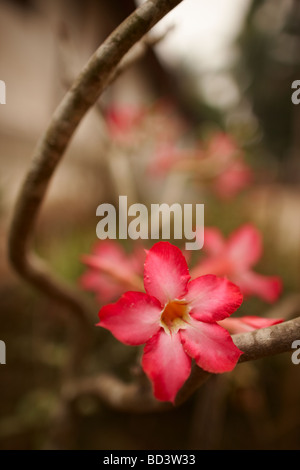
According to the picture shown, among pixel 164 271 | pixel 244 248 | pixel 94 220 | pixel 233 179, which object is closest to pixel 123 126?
pixel 233 179

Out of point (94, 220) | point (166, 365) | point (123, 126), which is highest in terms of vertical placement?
point (123, 126)

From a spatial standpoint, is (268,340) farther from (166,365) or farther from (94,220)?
(94,220)

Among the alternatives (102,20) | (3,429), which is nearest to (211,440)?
(3,429)

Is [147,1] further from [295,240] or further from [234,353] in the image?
[295,240]

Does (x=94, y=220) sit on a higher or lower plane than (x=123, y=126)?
lower

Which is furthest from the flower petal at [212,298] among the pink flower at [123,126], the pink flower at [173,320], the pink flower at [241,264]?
the pink flower at [123,126]

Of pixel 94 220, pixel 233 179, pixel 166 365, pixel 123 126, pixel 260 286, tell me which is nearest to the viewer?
pixel 166 365
